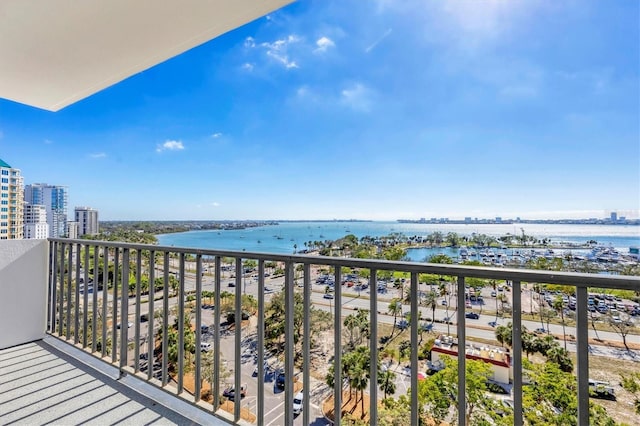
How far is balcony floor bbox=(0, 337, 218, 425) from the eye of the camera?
1.63 metres

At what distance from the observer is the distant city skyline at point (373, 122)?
5.54 m

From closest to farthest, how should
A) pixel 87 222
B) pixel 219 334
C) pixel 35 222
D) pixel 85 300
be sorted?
pixel 219 334 → pixel 85 300 → pixel 35 222 → pixel 87 222

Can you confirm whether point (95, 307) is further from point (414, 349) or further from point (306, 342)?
point (414, 349)

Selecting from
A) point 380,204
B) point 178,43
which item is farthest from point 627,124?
point 178,43

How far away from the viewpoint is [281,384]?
59.7 inches

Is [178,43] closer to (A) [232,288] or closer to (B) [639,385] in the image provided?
(A) [232,288]

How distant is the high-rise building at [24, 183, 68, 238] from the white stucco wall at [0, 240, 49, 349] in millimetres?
291

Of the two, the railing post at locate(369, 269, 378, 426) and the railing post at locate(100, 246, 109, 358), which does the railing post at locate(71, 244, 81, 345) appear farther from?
the railing post at locate(369, 269, 378, 426)

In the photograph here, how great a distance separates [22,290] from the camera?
269 cm

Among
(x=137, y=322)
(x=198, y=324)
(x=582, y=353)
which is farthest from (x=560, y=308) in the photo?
(x=137, y=322)

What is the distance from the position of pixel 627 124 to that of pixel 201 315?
9876mm

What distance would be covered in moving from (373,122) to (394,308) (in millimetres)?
10481

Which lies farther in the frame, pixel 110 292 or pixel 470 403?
pixel 110 292

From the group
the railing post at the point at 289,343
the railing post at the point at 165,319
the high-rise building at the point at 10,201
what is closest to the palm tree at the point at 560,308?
the railing post at the point at 289,343
